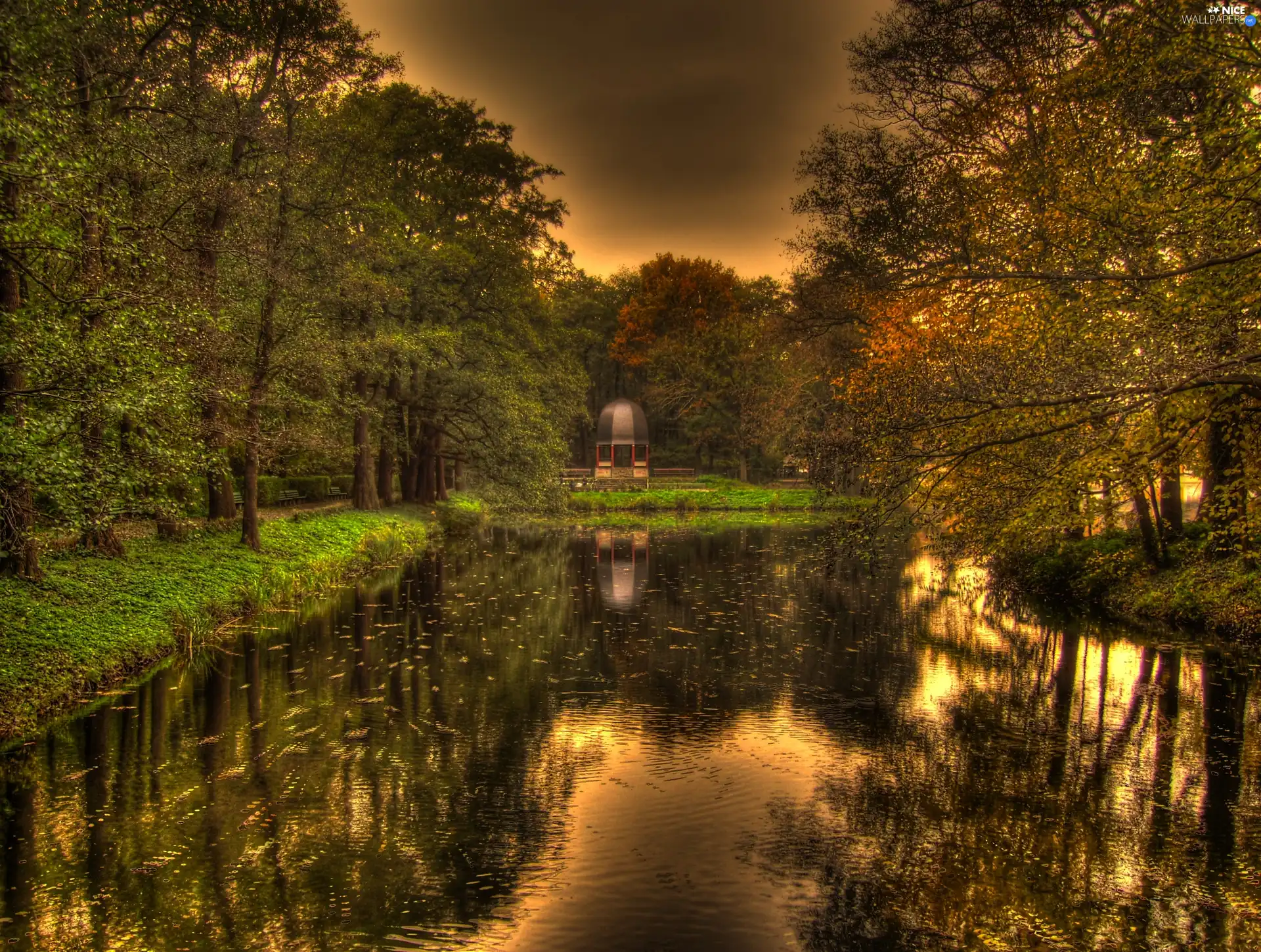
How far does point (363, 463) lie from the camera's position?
31875mm

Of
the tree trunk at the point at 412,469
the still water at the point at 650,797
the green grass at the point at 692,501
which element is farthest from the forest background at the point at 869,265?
the green grass at the point at 692,501

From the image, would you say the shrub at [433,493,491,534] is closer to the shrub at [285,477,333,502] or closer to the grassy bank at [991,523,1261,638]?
the shrub at [285,477,333,502]

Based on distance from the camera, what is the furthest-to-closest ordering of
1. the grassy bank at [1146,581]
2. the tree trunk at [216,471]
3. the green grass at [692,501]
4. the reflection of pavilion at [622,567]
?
the green grass at [692,501], the reflection of pavilion at [622,567], the tree trunk at [216,471], the grassy bank at [1146,581]

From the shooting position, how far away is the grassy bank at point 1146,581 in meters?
15.3

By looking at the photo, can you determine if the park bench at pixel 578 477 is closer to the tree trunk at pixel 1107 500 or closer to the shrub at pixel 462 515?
the shrub at pixel 462 515

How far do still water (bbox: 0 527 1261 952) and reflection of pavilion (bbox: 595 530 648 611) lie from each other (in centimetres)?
476

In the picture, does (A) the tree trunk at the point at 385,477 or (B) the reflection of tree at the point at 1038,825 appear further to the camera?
(A) the tree trunk at the point at 385,477

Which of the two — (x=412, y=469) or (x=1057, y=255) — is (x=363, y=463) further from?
(x=1057, y=255)

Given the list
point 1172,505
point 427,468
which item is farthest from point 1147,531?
point 427,468

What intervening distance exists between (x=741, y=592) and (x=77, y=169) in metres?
16.8

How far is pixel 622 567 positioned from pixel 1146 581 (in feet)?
49.0

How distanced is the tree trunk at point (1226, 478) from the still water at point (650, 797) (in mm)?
2315

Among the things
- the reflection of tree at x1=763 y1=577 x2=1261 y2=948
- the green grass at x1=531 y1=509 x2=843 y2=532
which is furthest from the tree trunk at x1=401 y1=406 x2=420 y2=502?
the reflection of tree at x1=763 y1=577 x2=1261 y2=948

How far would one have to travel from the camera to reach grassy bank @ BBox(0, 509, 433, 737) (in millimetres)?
11422
